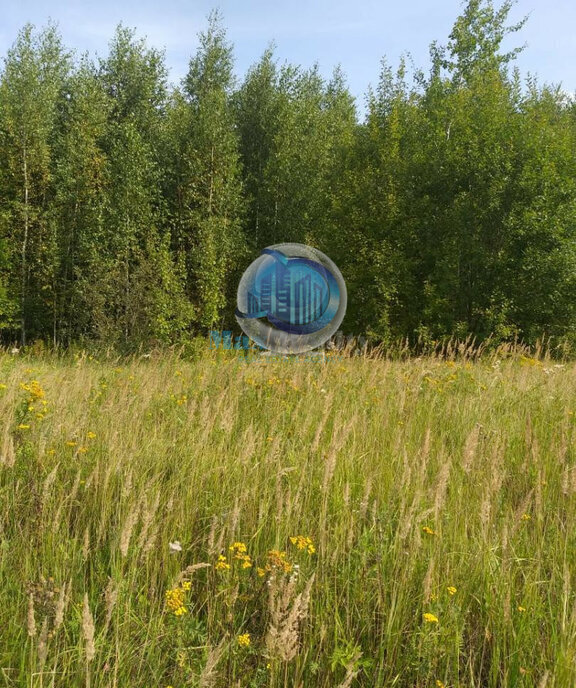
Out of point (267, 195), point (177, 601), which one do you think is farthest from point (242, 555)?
point (267, 195)

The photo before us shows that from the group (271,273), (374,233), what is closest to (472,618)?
(271,273)

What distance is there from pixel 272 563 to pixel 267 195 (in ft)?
71.8

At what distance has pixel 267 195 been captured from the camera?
22.7 m

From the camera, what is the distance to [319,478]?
2.87 meters

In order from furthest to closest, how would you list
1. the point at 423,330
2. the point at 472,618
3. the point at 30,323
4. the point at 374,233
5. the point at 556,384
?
the point at 30,323, the point at 374,233, the point at 423,330, the point at 556,384, the point at 472,618

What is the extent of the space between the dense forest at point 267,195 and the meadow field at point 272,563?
12351 millimetres

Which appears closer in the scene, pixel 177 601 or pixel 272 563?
pixel 177 601

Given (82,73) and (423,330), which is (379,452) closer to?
(423,330)

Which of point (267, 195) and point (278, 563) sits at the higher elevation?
point (267, 195)

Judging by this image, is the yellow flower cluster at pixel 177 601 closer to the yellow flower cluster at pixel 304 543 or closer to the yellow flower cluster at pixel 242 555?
the yellow flower cluster at pixel 242 555

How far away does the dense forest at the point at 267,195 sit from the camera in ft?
48.6

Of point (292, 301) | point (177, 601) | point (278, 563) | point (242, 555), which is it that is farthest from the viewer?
point (292, 301)

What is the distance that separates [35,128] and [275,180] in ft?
29.6

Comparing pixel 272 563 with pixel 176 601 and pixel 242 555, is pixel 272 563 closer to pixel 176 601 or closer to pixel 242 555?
pixel 242 555
